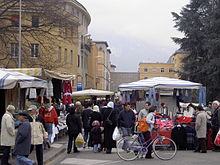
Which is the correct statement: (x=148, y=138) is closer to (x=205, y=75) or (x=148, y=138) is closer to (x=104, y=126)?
(x=104, y=126)

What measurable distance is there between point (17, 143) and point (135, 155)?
473 centimetres

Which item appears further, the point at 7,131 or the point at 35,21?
the point at 35,21

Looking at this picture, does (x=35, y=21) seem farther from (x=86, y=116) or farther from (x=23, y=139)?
(x=23, y=139)

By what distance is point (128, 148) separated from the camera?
13141 mm

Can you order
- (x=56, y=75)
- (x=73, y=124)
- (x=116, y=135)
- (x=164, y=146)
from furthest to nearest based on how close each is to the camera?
1. (x=56, y=75)
2. (x=73, y=124)
3. (x=116, y=135)
4. (x=164, y=146)

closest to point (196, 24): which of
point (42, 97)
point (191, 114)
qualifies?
point (191, 114)

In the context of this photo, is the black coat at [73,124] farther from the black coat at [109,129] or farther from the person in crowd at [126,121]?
the person in crowd at [126,121]

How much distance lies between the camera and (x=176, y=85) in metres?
18.1

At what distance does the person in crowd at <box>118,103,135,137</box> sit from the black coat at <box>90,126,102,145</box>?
3.29 ft

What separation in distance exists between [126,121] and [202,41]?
28309mm

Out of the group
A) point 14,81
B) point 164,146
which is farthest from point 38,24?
point 164,146

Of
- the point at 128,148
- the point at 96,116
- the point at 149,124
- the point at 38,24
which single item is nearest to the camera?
the point at 128,148

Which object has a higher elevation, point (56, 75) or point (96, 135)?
point (56, 75)

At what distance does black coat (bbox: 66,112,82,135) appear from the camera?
1465 cm
